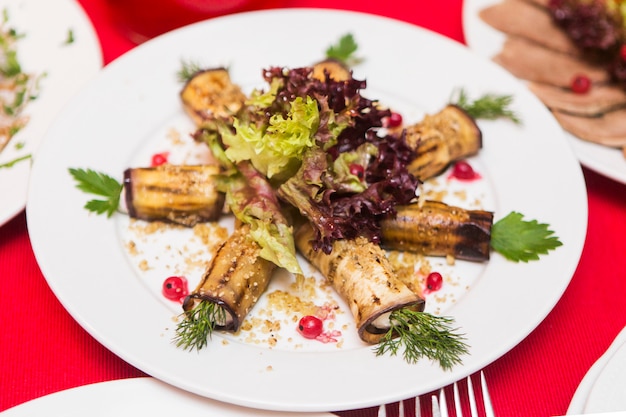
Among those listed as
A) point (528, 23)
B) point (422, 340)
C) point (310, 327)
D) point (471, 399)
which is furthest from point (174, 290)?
point (528, 23)

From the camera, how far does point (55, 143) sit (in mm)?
3594

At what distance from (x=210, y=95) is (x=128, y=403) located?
179 cm

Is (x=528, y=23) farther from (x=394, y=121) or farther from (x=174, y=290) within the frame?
(x=174, y=290)

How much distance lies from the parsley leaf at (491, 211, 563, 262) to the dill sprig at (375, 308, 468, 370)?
555 millimetres

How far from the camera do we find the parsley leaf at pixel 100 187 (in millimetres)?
3385

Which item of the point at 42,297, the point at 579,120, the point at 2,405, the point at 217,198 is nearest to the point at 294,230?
the point at 217,198

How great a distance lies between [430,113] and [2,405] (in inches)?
105

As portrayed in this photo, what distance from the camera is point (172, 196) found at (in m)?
3.41

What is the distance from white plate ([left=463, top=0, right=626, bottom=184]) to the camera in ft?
12.0

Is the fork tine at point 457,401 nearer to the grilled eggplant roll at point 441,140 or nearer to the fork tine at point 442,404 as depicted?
the fork tine at point 442,404

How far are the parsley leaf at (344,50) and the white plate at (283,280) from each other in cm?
8

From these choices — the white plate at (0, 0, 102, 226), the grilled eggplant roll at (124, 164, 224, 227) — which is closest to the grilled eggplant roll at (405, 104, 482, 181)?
the grilled eggplant roll at (124, 164, 224, 227)

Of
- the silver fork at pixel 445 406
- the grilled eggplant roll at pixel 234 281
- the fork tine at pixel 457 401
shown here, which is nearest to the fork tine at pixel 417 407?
the silver fork at pixel 445 406

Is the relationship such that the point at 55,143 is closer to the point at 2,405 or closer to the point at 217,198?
the point at 217,198
